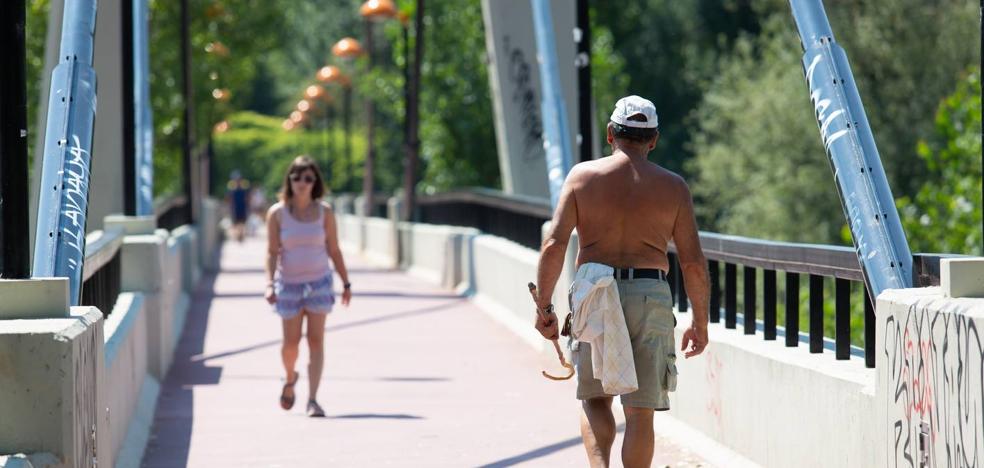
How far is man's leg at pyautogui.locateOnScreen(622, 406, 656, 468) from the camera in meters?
7.34

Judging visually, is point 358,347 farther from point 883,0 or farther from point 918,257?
point 883,0

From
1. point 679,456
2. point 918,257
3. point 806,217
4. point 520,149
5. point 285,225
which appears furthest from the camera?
point 806,217

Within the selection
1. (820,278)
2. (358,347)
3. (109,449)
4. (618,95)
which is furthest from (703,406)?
(618,95)

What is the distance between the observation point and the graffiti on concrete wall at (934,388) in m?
5.85

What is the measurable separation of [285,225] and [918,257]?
205 inches

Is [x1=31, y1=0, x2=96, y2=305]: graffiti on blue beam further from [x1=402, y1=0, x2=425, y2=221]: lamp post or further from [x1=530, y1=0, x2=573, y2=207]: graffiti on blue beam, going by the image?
[x1=402, y1=0, x2=425, y2=221]: lamp post

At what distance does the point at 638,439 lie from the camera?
7.35 meters

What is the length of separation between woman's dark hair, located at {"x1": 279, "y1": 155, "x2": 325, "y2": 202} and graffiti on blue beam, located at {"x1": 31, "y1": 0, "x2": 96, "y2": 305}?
269 centimetres

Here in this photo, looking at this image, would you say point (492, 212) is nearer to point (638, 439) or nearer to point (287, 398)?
point (287, 398)

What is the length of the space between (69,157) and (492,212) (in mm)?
15649

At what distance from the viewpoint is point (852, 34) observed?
41156 millimetres

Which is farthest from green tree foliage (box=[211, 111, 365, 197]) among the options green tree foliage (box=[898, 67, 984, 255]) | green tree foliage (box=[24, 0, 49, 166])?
green tree foliage (box=[898, 67, 984, 255])

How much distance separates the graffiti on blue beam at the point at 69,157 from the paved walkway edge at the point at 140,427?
1616mm

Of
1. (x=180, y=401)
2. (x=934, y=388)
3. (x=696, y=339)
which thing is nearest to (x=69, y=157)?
(x=696, y=339)
